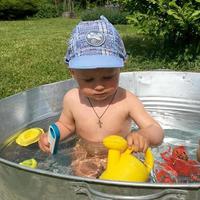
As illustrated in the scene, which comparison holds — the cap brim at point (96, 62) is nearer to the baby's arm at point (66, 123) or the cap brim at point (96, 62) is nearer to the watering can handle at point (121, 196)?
the baby's arm at point (66, 123)

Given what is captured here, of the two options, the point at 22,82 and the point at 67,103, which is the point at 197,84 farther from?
the point at 22,82

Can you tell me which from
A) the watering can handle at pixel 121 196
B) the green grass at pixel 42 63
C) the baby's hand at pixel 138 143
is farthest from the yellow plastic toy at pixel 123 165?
the green grass at pixel 42 63

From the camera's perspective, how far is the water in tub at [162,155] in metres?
1.80

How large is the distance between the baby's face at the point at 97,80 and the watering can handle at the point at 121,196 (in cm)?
61

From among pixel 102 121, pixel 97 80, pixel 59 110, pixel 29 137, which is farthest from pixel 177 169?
pixel 59 110

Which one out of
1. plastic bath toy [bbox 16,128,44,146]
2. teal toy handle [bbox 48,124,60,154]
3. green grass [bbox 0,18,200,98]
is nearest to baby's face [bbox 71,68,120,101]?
teal toy handle [bbox 48,124,60,154]

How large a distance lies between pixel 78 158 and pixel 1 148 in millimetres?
377

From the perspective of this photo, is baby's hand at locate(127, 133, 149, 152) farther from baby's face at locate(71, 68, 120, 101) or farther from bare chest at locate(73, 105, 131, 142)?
bare chest at locate(73, 105, 131, 142)

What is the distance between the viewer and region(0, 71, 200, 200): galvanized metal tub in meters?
1.11

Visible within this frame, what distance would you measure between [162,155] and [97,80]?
1.98 feet

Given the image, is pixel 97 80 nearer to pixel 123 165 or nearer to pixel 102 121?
pixel 102 121

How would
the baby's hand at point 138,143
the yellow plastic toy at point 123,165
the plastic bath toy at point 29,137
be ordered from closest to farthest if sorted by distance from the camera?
the yellow plastic toy at point 123,165, the baby's hand at point 138,143, the plastic bath toy at point 29,137

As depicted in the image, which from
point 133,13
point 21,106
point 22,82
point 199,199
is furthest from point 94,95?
point 133,13

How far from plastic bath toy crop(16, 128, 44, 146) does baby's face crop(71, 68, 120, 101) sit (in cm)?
43
